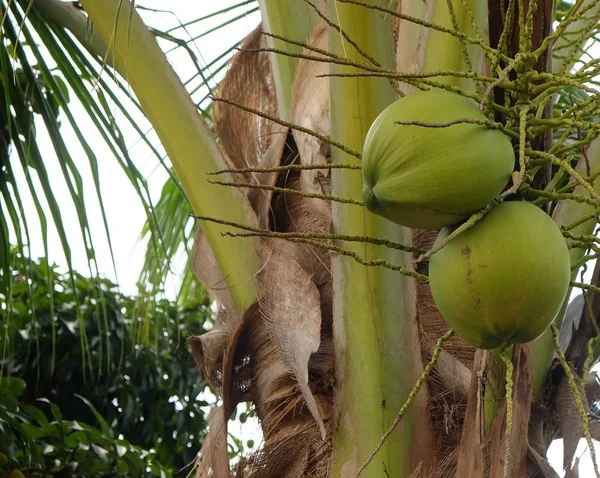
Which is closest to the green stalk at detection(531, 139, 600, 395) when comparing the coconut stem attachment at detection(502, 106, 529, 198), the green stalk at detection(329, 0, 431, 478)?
the green stalk at detection(329, 0, 431, 478)

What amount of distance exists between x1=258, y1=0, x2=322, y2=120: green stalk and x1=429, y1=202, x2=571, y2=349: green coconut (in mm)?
1039

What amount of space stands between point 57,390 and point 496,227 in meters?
3.12

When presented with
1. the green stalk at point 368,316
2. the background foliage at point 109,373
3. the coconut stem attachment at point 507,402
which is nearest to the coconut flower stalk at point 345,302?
the green stalk at point 368,316

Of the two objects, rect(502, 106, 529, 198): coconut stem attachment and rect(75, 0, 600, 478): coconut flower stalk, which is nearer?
rect(502, 106, 529, 198): coconut stem attachment

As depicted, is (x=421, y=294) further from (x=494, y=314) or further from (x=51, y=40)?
(x=51, y=40)

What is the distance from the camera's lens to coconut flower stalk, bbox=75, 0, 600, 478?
140cm

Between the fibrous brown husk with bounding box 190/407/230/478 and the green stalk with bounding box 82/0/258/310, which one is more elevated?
the green stalk with bounding box 82/0/258/310

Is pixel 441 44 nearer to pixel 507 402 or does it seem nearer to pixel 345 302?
pixel 345 302

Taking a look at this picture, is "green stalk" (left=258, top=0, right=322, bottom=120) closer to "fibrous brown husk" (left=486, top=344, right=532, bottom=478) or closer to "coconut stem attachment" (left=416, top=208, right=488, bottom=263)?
"fibrous brown husk" (left=486, top=344, right=532, bottom=478)

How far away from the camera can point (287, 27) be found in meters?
1.96

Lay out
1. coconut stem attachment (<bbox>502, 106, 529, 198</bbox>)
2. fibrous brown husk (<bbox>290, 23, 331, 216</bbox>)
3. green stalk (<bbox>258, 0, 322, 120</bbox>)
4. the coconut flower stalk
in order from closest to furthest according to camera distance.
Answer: coconut stem attachment (<bbox>502, 106, 529, 198</bbox>) → the coconut flower stalk → fibrous brown husk (<bbox>290, 23, 331, 216</bbox>) → green stalk (<bbox>258, 0, 322, 120</bbox>)

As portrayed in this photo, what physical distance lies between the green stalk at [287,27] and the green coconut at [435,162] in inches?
38.2

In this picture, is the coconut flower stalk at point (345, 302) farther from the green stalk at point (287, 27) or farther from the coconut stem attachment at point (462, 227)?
the coconut stem attachment at point (462, 227)

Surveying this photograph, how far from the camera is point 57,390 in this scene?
371 cm
